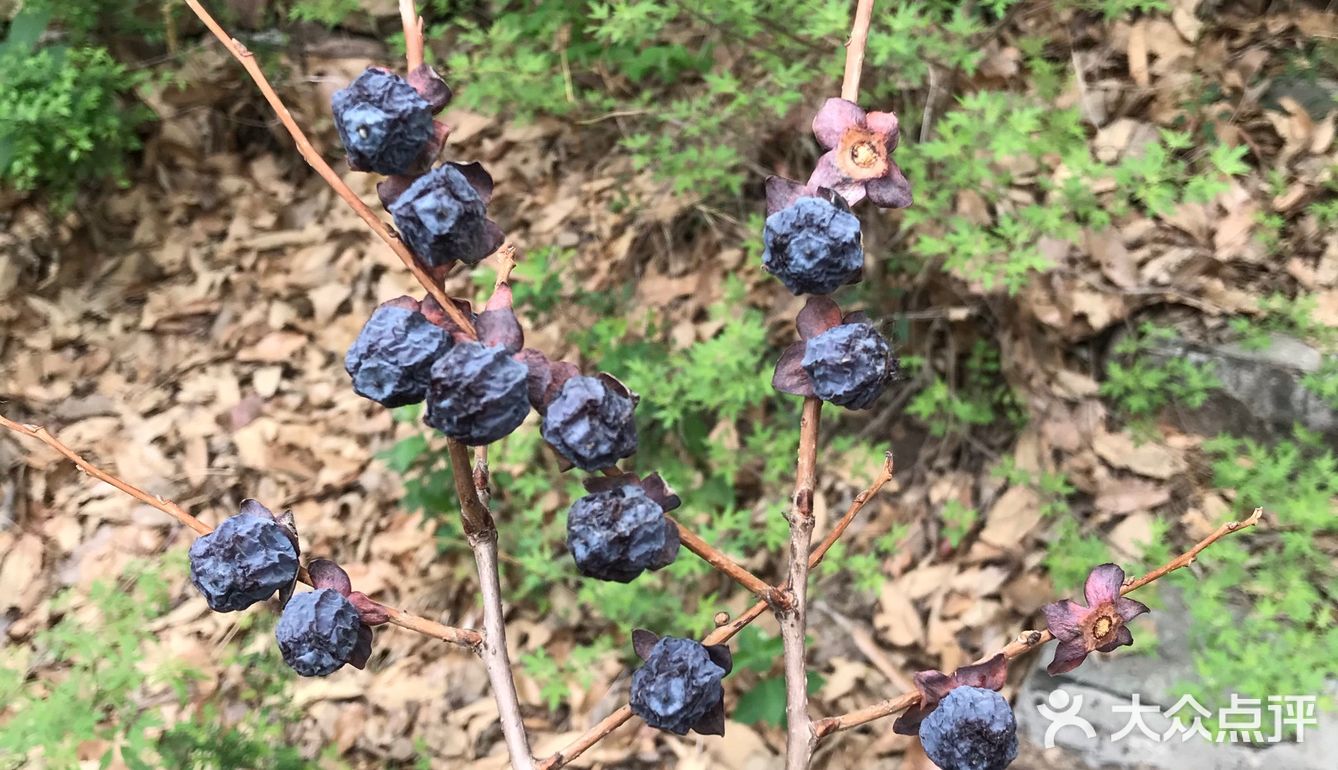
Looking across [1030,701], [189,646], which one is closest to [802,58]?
[1030,701]

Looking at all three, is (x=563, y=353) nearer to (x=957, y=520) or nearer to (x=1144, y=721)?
(x=957, y=520)

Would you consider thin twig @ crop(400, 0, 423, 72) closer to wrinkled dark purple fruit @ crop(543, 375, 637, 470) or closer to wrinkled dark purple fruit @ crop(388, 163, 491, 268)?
wrinkled dark purple fruit @ crop(388, 163, 491, 268)

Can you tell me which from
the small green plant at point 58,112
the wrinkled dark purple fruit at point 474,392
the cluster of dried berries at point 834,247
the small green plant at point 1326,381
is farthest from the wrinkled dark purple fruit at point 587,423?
the small green plant at point 58,112

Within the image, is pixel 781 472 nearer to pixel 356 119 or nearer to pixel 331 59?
pixel 356 119

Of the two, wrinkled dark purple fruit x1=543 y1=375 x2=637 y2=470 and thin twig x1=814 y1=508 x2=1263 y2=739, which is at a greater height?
wrinkled dark purple fruit x1=543 y1=375 x2=637 y2=470

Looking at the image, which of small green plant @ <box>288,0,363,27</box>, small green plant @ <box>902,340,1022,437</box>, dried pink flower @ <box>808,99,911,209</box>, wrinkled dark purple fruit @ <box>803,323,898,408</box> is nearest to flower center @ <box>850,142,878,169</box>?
dried pink flower @ <box>808,99,911,209</box>

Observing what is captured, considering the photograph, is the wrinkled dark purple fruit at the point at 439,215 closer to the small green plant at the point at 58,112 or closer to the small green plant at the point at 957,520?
the small green plant at the point at 957,520

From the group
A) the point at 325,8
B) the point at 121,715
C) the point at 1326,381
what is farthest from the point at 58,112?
the point at 1326,381
